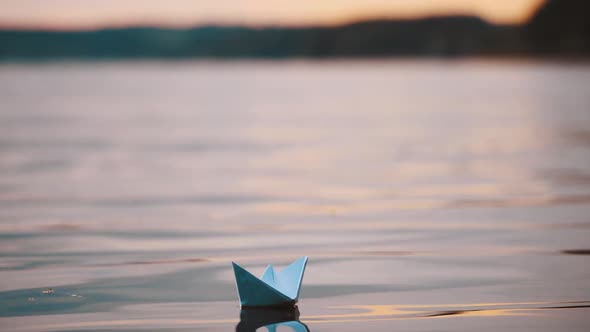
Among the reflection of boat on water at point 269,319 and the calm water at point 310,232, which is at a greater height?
the calm water at point 310,232

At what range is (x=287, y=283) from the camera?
297 inches

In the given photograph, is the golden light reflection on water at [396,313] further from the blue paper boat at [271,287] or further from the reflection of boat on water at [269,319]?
the blue paper boat at [271,287]

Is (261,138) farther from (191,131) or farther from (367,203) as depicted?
(367,203)

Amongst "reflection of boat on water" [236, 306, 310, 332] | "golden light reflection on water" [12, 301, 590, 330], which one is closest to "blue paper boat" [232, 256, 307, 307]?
"reflection of boat on water" [236, 306, 310, 332]

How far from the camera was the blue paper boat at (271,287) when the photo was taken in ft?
23.7

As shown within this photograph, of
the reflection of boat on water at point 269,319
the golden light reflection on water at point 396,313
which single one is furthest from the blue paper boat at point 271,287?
the golden light reflection on water at point 396,313

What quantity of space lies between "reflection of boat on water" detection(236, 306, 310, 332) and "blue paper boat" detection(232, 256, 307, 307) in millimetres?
58

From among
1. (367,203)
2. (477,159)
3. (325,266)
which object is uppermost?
(477,159)

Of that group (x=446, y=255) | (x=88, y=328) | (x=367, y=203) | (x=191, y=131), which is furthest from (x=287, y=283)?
(x=191, y=131)

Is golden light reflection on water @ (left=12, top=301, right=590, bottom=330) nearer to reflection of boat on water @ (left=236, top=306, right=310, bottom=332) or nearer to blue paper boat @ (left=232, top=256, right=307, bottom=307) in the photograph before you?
reflection of boat on water @ (left=236, top=306, right=310, bottom=332)

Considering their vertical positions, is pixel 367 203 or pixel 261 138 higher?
pixel 261 138

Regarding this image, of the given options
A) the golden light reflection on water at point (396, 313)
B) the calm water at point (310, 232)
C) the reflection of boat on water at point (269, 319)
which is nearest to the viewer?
the reflection of boat on water at point (269, 319)

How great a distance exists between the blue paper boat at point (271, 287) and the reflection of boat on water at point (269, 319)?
0.19 feet

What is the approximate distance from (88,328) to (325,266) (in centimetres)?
302
